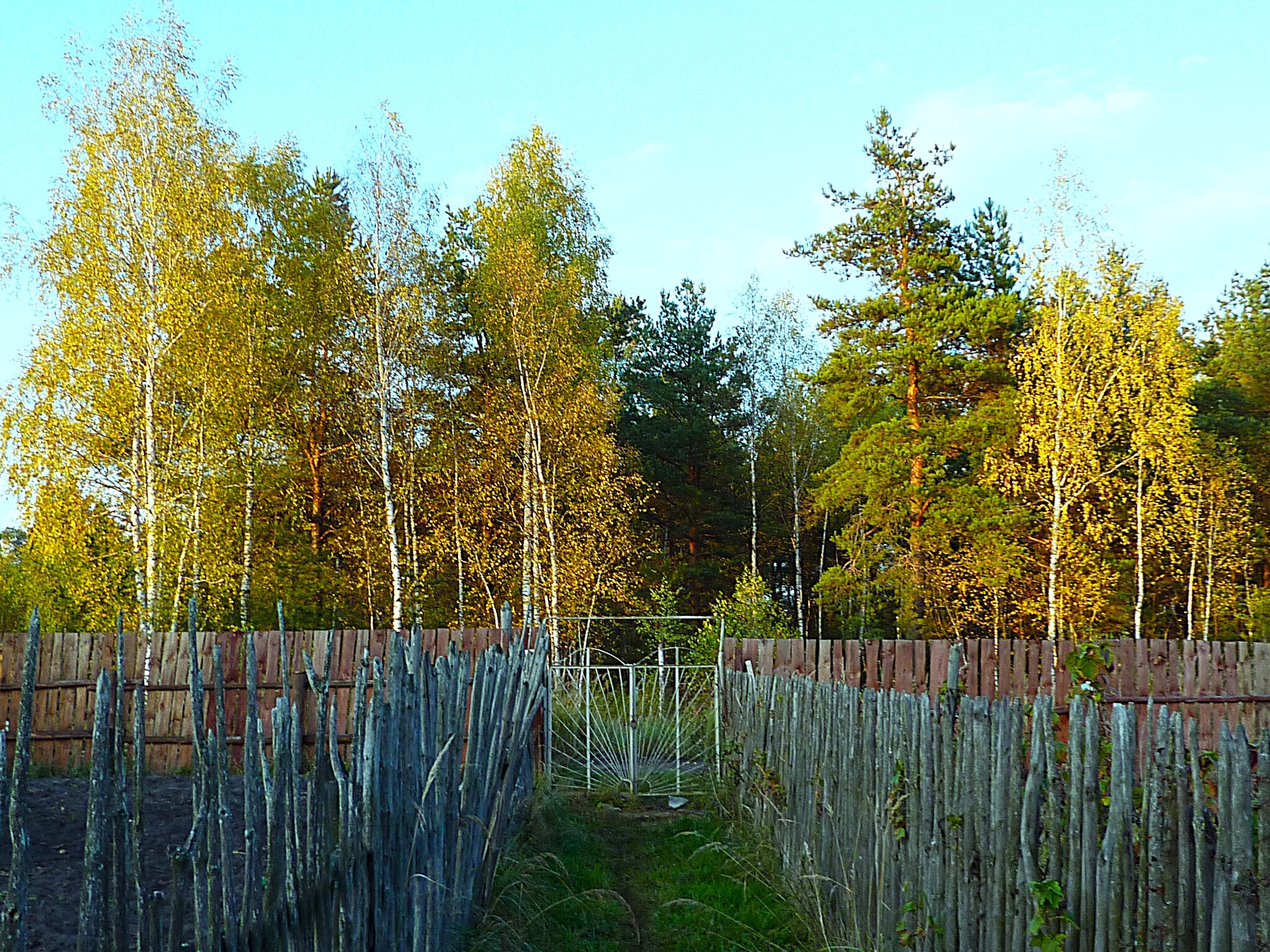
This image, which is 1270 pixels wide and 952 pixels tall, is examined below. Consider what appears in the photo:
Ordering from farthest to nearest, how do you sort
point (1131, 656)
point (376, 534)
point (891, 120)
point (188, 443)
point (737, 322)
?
point (737, 322) < point (891, 120) < point (376, 534) < point (188, 443) < point (1131, 656)

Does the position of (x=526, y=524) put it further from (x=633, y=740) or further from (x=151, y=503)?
(x=633, y=740)

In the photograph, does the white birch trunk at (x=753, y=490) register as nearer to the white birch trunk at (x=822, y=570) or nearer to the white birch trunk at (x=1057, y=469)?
the white birch trunk at (x=822, y=570)

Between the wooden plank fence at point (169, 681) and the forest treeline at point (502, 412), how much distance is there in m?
3.52

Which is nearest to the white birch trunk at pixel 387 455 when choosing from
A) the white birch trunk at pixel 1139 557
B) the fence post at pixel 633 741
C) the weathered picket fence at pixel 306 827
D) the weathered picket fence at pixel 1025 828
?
the fence post at pixel 633 741

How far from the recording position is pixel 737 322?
2636cm

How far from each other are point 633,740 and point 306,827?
23.7 feet

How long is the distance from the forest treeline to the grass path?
6.14 meters

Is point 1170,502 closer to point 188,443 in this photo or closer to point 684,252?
point 684,252

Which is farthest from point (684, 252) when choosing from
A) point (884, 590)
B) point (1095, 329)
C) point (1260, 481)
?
point (1260, 481)

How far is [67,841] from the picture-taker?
6.66 metres

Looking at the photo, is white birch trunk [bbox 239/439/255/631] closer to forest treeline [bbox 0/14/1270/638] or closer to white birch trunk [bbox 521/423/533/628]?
forest treeline [bbox 0/14/1270/638]

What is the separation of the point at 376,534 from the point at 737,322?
11.2 metres

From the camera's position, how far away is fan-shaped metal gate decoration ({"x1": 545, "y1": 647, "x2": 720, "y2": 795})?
10.1m

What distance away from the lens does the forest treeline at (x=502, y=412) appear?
14.1 metres
